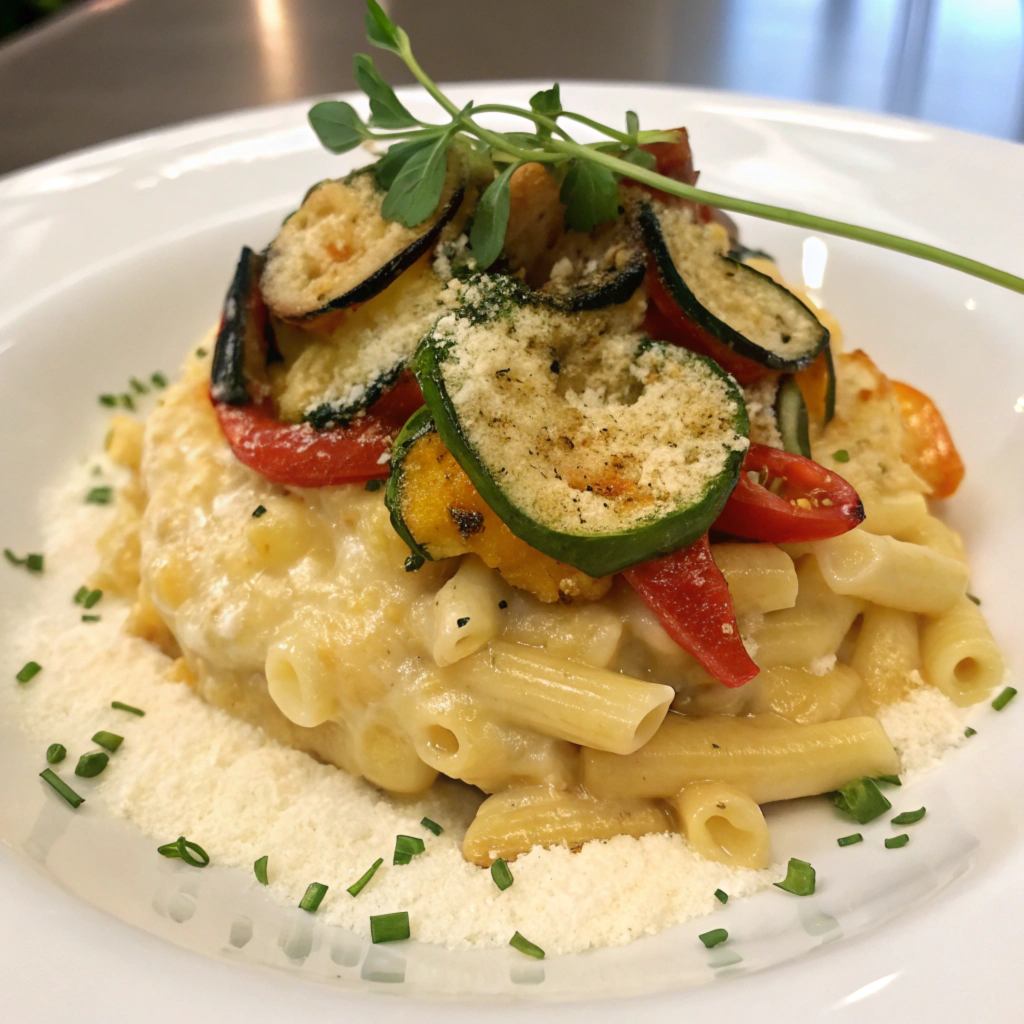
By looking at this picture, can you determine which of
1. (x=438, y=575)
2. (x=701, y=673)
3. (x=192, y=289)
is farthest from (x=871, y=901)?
(x=192, y=289)

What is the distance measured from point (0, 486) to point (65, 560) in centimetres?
30

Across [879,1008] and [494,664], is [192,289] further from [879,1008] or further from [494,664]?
[879,1008]

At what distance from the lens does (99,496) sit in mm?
2777

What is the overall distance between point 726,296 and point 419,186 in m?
0.68

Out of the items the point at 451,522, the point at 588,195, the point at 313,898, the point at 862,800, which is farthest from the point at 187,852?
the point at 588,195

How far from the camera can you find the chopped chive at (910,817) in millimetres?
1771

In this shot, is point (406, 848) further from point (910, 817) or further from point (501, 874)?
point (910, 817)

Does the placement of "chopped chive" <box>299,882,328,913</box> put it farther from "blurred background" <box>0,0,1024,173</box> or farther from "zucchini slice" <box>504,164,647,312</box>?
"blurred background" <box>0,0,1024,173</box>

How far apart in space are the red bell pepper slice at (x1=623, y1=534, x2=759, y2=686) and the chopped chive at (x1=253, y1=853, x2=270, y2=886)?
34.1 inches

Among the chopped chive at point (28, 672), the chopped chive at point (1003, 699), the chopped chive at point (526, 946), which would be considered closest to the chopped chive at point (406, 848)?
the chopped chive at point (526, 946)

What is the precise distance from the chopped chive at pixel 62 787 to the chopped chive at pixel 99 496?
3.32ft

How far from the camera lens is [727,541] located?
190cm

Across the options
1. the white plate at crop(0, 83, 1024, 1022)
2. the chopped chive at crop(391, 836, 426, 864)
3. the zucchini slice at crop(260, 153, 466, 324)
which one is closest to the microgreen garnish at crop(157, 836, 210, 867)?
the white plate at crop(0, 83, 1024, 1022)

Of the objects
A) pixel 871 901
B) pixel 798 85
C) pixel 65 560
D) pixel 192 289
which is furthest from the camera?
pixel 798 85
